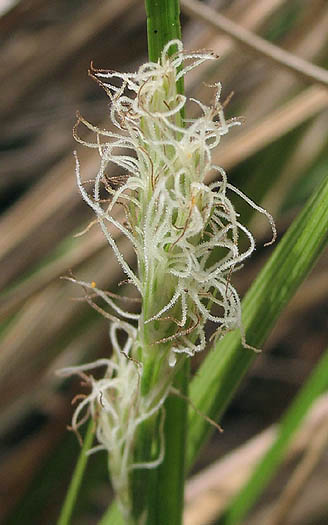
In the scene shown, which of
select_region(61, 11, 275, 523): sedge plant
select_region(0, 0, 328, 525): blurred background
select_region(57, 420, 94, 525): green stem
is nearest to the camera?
select_region(61, 11, 275, 523): sedge plant

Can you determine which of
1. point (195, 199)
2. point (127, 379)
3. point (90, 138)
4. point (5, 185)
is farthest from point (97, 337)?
point (195, 199)

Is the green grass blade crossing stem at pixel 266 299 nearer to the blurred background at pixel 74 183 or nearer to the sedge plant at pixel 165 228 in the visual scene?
the sedge plant at pixel 165 228

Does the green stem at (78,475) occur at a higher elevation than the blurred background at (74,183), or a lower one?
lower

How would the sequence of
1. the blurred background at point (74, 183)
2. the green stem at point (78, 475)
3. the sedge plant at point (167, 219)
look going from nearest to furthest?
the sedge plant at point (167, 219) < the green stem at point (78, 475) < the blurred background at point (74, 183)

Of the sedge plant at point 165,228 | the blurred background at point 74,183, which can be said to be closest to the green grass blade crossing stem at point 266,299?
the sedge plant at point 165,228

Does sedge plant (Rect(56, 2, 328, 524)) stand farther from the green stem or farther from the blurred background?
the blurred background

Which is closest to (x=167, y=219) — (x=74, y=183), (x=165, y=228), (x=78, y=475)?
(x=165, y=228)

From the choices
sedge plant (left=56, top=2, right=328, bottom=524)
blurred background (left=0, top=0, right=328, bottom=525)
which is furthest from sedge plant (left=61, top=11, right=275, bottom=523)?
blurred background (left=0, top=0, right=328, bottom=525)

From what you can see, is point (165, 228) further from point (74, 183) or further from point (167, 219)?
point (74, 183)
